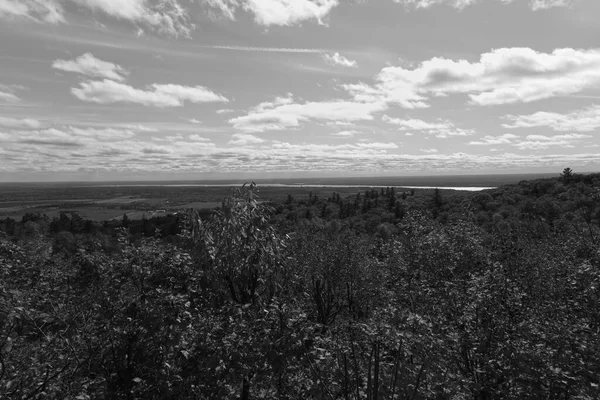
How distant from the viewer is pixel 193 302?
1066 cm

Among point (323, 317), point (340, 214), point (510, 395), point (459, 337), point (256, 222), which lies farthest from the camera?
point (340, 214)

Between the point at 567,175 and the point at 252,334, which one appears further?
the point at 567,175

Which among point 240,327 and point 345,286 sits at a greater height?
point 240,327

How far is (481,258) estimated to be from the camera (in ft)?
57.5

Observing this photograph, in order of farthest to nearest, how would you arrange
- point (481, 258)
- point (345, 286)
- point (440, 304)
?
point (345, 286)
point (481, 258)
point (440, 304)

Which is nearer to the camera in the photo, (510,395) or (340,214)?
(510,395)

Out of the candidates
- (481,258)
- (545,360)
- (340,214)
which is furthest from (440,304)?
(340,214)

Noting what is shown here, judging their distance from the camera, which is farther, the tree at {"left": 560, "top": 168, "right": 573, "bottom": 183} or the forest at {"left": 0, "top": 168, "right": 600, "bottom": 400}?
the tree at {"left": 560, "top": 168, "right": 573, "bottom": 183}

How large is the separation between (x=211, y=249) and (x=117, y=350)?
131 inches

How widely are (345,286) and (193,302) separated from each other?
729 inches

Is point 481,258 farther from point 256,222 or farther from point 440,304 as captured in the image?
point 256,222

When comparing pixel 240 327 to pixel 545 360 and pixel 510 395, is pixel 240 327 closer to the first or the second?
pixel 510 395

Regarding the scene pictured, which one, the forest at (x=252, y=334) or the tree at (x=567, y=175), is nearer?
the forest at (x=252, y=334)

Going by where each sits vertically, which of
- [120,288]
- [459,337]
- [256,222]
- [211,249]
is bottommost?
[459,337]
